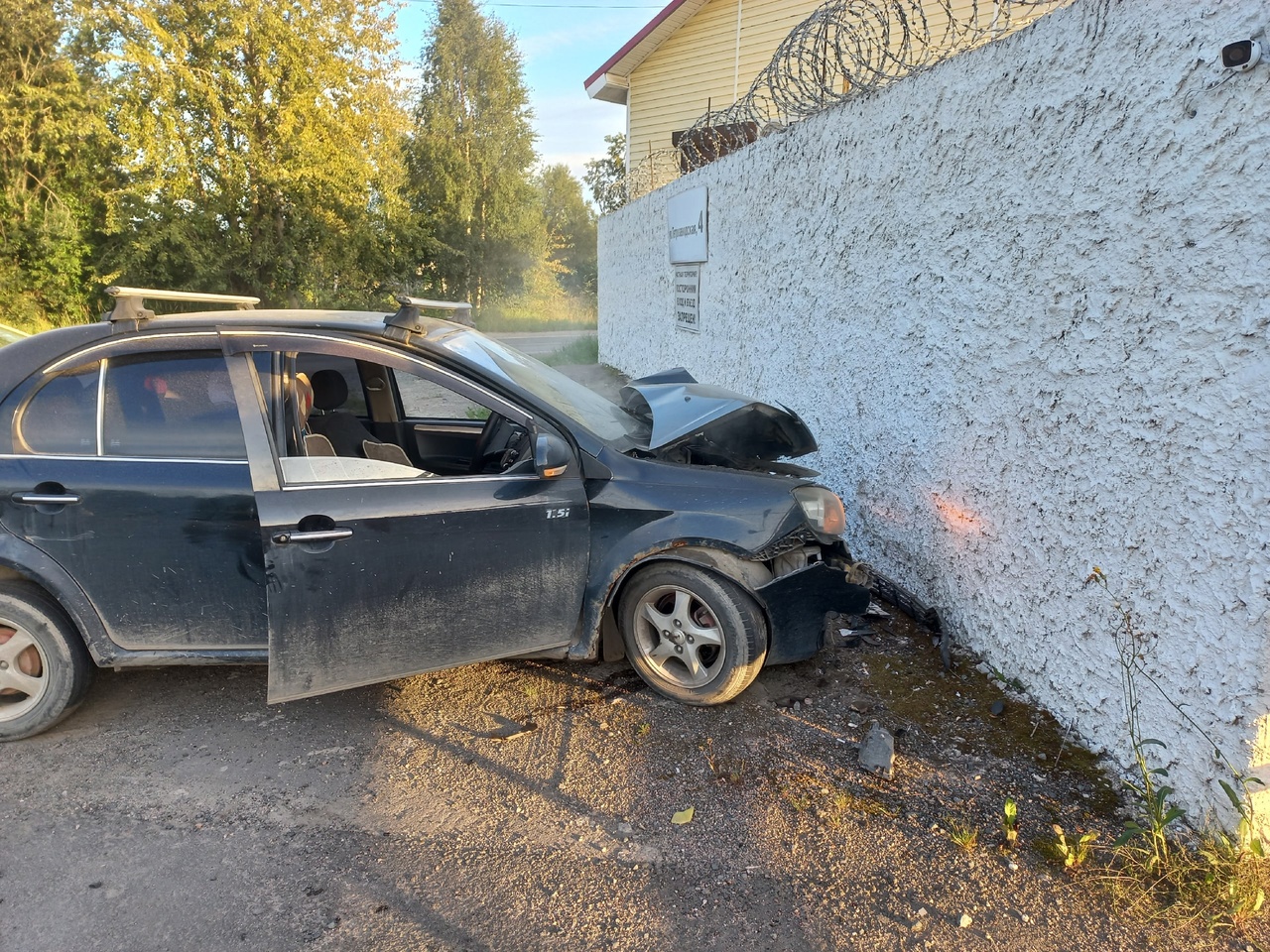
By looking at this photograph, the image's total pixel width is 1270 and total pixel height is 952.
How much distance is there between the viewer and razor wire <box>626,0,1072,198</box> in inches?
152

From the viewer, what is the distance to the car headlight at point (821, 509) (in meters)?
3.60

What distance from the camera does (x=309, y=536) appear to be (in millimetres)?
3084

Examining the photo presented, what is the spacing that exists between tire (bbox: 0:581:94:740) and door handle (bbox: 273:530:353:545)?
1.09 meters

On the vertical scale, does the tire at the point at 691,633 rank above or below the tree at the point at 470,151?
below

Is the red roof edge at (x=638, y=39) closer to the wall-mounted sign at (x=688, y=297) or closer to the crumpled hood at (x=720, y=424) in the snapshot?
the wall-mounted sign at (x=688, y=297)

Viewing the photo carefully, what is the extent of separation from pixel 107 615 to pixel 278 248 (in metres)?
26.4

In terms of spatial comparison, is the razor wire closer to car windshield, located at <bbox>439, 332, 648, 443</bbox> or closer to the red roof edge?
car windshield, located at <bbox>439, 332, 648, 443</bbox>

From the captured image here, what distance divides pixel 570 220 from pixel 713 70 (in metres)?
41.8

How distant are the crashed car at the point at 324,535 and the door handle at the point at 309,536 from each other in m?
0.01

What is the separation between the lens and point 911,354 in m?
4.38

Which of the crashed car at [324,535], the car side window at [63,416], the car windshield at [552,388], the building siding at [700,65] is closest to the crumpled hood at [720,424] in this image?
the car windshield at [552,388]

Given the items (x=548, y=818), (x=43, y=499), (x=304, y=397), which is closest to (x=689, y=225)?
(x=304, y=397)

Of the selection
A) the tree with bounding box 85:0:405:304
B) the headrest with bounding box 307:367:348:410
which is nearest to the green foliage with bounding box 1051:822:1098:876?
the headrest with bounding box 307:367:348:410

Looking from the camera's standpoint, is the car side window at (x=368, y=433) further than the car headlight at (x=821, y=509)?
No
